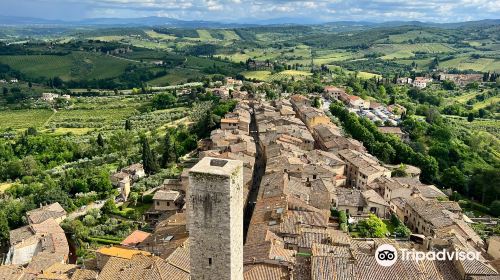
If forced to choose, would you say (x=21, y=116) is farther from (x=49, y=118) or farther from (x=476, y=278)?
(x=476, y=278)

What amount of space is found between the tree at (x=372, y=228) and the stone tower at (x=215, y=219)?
821 inches

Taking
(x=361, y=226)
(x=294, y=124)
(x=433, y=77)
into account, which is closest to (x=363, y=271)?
(x=361, y=226)

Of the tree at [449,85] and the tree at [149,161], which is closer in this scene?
the tree at [149,161]

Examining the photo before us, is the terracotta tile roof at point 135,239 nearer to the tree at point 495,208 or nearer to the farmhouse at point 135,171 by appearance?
the farmhouse at point 135,171

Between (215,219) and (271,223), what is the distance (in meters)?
16.1

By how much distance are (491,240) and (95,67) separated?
163869 millimetres

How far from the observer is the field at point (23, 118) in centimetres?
9944

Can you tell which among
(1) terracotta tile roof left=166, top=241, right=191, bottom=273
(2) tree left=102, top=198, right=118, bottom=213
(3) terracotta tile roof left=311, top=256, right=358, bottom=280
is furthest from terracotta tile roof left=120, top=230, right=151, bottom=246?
(3) terracotta tile roof left=311, top=256, right=358, bottom=280

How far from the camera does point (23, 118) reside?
107 m

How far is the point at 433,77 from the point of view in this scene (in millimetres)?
147750

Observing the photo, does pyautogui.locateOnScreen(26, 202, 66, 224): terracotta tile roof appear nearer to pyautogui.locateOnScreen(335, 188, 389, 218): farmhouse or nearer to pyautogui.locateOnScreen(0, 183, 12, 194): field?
pyautogui.locateOnScreen(0, 183, 12, 194): field

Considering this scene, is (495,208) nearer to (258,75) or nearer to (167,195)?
(167,195)

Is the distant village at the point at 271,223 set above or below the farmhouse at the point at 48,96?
above

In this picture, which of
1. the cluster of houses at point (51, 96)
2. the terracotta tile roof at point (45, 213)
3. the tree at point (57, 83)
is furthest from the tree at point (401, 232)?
the tree at point (57, 83)
